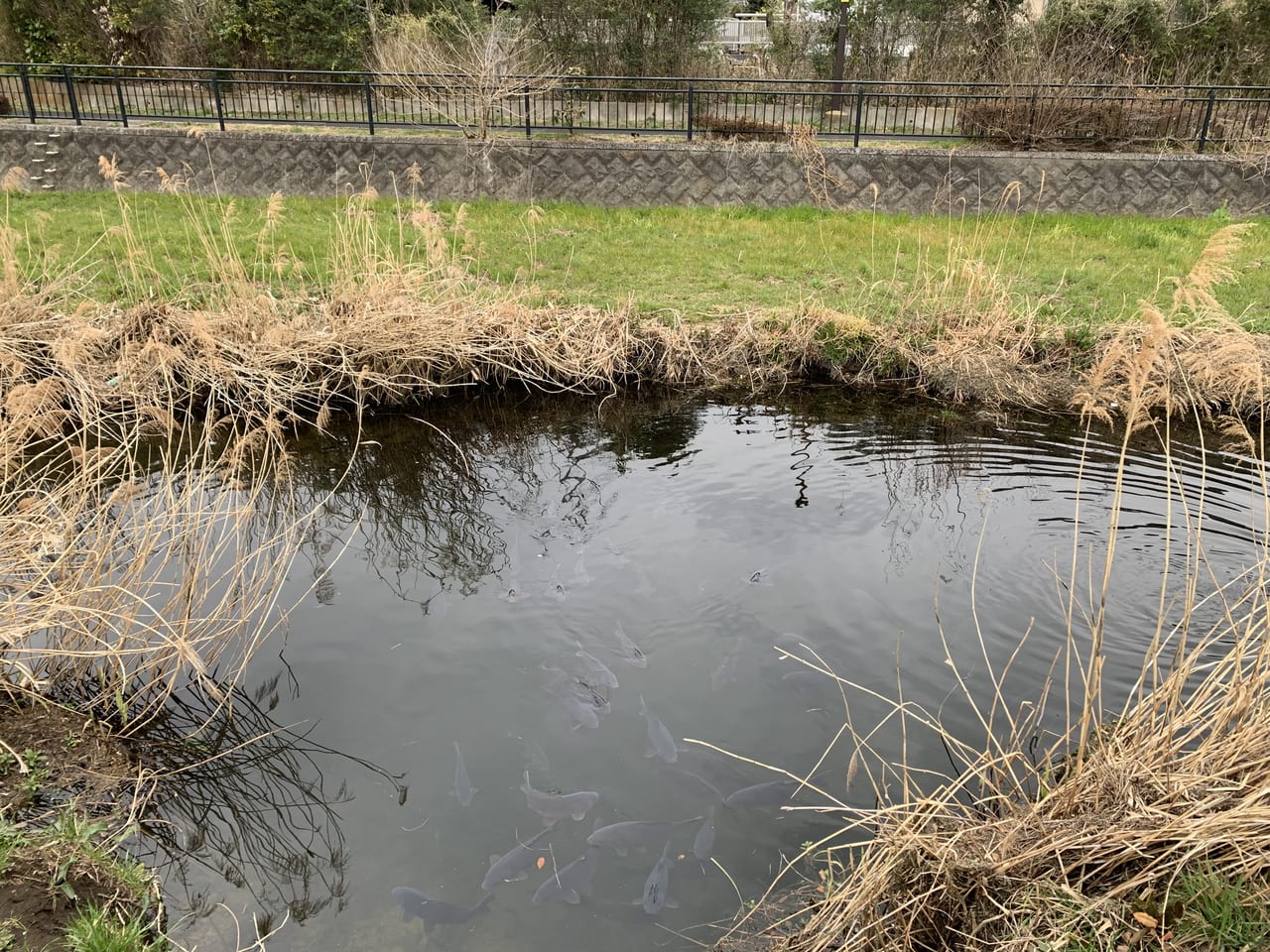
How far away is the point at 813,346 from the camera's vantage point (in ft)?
27.9

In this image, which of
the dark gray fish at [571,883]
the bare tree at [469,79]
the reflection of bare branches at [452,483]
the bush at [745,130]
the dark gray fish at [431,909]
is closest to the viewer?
the dark gray fish at [431,909]

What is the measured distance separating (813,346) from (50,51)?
18.4m

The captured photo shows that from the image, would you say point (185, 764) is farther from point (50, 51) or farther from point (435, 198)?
point (50, 51)

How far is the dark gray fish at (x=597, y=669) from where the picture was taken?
471cm

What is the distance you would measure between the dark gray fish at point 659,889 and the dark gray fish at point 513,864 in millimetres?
492

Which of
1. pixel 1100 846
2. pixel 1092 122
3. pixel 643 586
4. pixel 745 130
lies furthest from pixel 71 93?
pixel 1100 846

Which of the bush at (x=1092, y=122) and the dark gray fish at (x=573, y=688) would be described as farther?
the bush at (x=1092, y=122)

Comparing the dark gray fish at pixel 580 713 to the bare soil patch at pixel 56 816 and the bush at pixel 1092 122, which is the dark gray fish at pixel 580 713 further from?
the bush at pixel 1092 122

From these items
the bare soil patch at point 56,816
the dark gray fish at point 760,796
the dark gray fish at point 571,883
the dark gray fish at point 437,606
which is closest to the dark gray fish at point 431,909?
the dark gray fish at point 571,883

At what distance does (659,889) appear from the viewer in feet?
11.8

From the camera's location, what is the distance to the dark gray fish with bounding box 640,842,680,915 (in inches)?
139

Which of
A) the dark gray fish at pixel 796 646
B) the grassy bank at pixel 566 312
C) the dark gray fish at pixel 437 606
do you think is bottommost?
the dark gray fish at pixel 437 606

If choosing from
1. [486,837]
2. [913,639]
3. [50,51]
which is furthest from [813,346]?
[50,51]

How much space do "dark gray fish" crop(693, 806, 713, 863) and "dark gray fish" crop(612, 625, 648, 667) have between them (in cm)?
112
